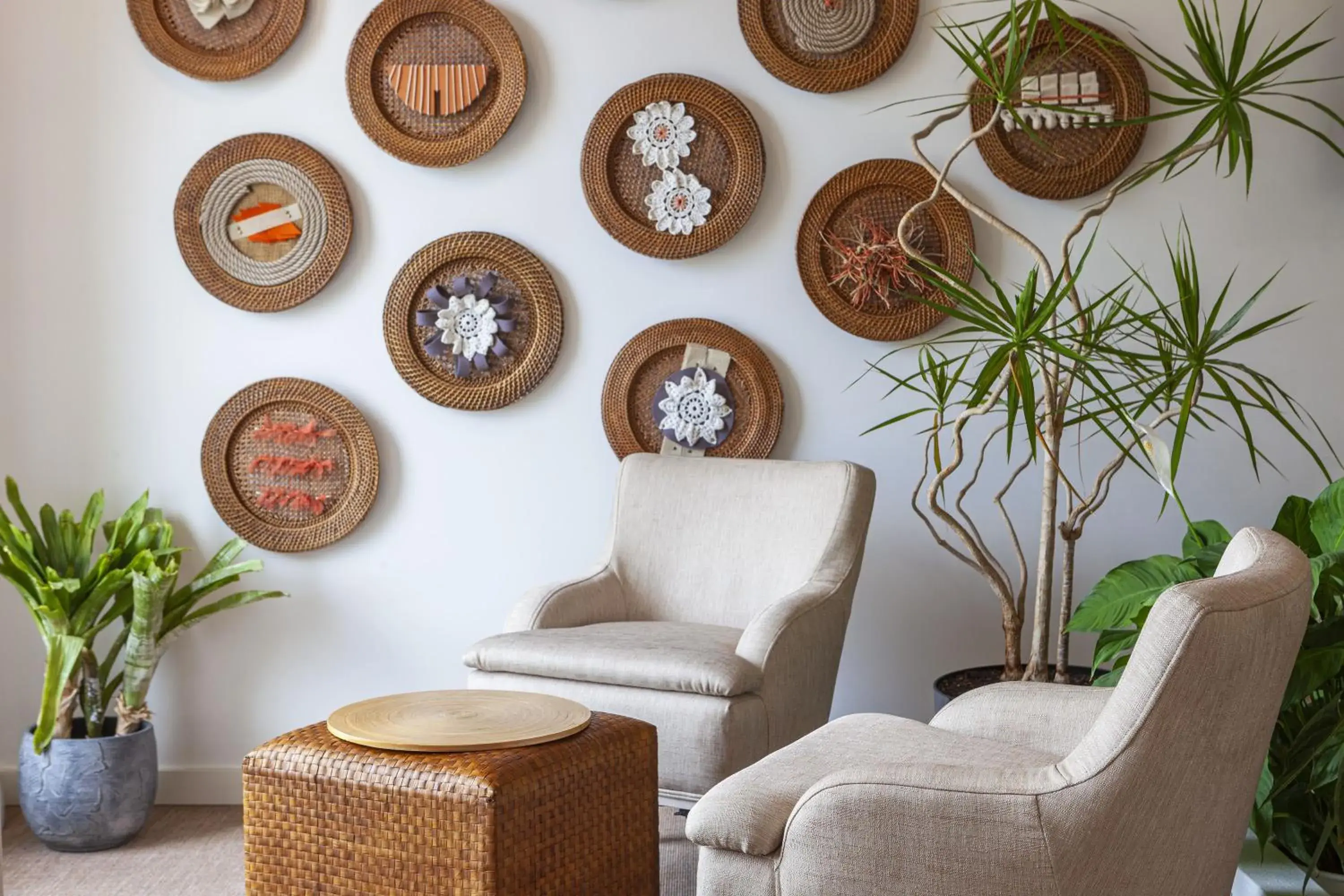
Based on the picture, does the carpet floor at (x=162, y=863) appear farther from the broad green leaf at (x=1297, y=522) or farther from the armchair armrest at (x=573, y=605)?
the broad green leaf at (x=1297, y=522)

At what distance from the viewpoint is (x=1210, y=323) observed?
247 cm

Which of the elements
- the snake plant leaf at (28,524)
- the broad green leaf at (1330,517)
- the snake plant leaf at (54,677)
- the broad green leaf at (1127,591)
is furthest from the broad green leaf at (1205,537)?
the snake plant leaf at (28,524)

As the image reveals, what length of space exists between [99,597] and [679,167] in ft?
6.01

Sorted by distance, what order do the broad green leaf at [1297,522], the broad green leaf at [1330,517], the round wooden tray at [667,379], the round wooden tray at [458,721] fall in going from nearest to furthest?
the round wooden tray at [458,721], the broad green leaf at [1330,517], the broad green leaf at [1297,522], the round wooden tray at [667,379]

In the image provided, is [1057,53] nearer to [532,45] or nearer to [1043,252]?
[1043,252]

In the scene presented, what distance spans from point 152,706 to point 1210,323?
2.86 m

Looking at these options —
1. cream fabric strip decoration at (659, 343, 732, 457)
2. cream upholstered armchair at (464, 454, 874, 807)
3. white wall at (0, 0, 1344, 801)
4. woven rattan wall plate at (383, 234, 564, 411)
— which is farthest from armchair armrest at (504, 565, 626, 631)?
woven rattan wall plate at (383, 234, 564, 411)

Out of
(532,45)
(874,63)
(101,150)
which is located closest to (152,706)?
(101,150)

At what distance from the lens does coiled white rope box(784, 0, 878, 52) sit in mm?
3328

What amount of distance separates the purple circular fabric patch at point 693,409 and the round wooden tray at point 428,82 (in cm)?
82

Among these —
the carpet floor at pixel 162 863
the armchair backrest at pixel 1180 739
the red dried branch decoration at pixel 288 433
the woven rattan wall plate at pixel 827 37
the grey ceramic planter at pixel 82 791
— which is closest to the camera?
the armchair backrest at pixel 1180 739

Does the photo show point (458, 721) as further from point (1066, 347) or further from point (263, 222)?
point (263, 222)

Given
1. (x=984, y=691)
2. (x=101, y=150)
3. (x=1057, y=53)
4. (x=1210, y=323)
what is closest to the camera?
(x=984, y=691)

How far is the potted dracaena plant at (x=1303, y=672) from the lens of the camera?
213 centimetres
